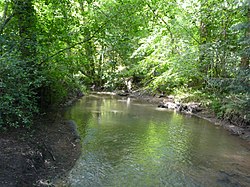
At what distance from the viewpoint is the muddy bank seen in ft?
16.0

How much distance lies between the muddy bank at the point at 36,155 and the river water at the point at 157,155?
37cm

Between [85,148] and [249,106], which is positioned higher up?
[249,106]

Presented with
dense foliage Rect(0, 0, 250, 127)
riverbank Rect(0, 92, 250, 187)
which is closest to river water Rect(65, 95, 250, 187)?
riverbank Rect(0, 92, 250, 187)

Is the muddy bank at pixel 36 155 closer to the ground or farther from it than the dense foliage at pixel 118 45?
closer to the ground

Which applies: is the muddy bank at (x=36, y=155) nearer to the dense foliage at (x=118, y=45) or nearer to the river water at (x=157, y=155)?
the river water at (x=157, y=155)

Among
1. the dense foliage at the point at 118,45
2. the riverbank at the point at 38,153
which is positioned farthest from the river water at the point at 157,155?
the dense foliage at the point at 118,45

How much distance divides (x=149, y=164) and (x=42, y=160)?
2.71 m

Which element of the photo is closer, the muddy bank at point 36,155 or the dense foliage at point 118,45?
the muddy bank at point 36,155

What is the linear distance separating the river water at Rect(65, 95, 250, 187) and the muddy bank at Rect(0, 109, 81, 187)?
37 cm

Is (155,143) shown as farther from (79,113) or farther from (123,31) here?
(79,113)

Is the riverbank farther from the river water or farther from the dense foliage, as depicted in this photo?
the dense foliage

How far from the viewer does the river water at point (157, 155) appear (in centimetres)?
579

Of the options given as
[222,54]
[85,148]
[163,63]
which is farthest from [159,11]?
[85,148]

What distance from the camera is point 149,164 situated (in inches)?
263
